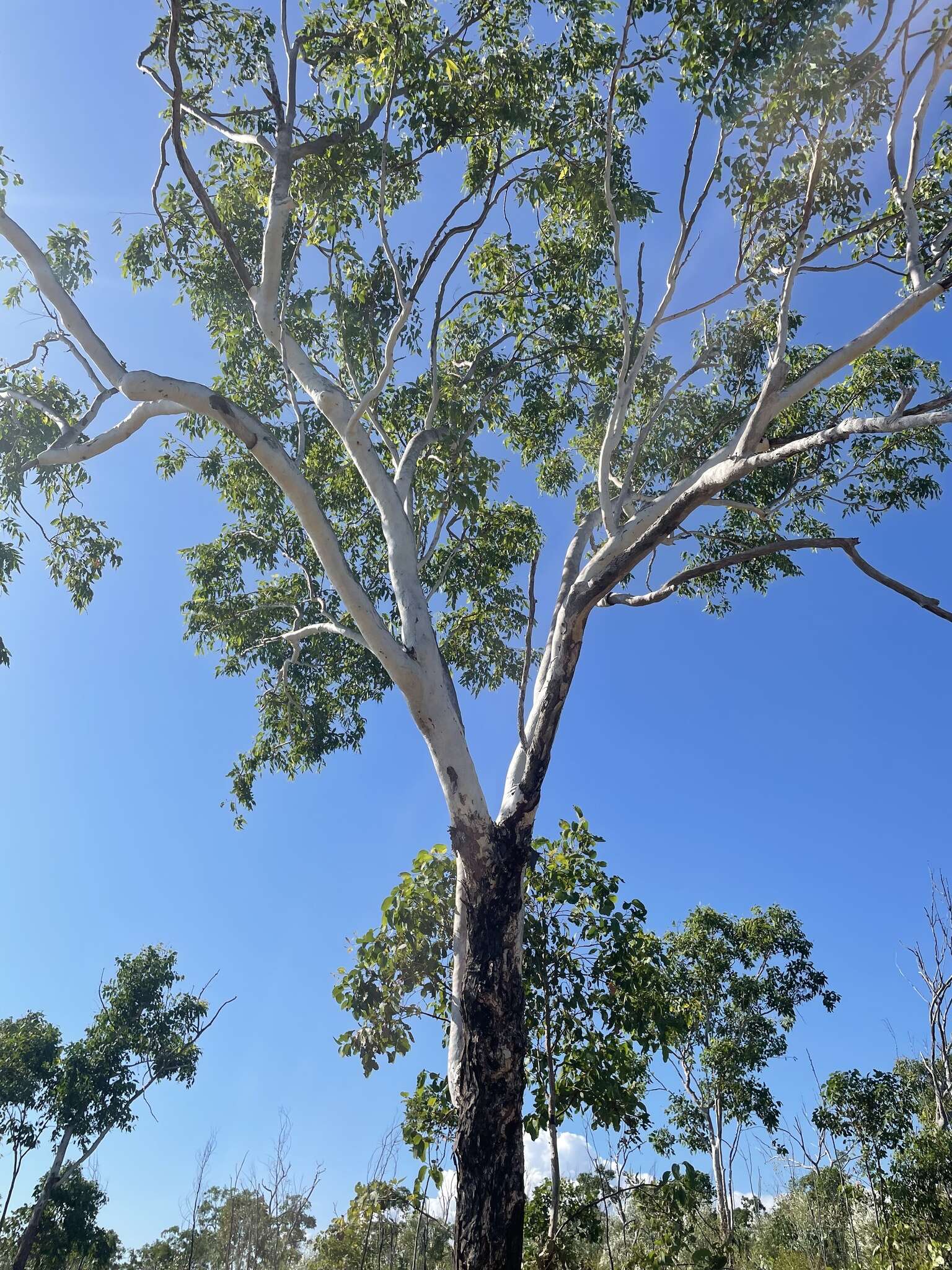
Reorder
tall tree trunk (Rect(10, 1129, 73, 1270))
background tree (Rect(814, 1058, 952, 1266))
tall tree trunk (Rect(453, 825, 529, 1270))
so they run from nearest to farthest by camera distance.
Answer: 1. tall tree trunk (Rect(453, 825, 529, 1270))
2. background tree (Rect(814, 1058, 952, 1266))
3. tall tree trunk (Rect(10, 1129, 73, 1270))

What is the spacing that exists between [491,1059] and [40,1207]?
659 inches

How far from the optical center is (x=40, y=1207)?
15.9 m

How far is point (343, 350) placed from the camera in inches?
298

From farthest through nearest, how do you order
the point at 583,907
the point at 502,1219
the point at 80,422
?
the point at 80,422 → the point at 583,907 → the point at 502,1219

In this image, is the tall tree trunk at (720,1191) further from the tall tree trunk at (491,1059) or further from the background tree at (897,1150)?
the tall tree trunk at (491,1059)

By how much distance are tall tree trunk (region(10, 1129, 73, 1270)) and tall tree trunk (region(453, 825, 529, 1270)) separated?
1623cm

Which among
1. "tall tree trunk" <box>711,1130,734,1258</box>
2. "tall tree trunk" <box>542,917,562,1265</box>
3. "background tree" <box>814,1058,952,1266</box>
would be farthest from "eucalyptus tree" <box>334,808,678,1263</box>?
"tall tree trunk" <box>711,1130,734,1258</box>

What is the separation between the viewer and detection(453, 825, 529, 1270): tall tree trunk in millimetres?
3684

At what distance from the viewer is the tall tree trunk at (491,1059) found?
3.68 m

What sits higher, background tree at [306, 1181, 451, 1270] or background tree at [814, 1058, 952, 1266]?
background tree at [814, 1058, 952, 1266]

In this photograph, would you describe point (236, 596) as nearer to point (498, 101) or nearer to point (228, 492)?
point (228, 492)

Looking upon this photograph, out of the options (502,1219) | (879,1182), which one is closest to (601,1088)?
(502,1219)

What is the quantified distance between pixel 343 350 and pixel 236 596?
113 inches

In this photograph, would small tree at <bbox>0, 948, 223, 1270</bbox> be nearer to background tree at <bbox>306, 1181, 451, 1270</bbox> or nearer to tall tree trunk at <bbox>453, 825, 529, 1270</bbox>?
background tree at <bbox>306, 1181, 451, 1270</bbox>
